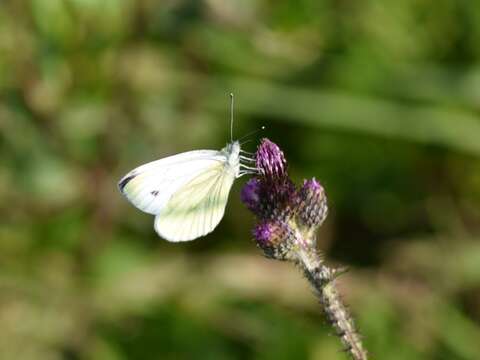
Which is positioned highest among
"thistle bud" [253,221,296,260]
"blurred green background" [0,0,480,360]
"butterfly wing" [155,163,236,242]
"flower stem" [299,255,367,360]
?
"blurred green background" [0,0,480,360]

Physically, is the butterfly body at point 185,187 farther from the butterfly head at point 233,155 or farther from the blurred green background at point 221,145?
the blurred green background at point 221,145

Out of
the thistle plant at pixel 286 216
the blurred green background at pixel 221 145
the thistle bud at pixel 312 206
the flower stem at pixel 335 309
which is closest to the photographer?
the flower stem at pixel 335 309

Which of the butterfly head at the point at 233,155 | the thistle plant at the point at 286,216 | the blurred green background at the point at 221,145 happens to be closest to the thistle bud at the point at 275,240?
the thistle plant at the point at 286,216

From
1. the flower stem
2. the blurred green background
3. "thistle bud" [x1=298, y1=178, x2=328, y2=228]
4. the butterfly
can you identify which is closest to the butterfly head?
the butterfly

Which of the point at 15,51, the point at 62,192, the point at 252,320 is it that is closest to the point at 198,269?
the point at 252,320

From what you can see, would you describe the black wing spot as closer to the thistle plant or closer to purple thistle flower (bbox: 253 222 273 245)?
the thistle plant

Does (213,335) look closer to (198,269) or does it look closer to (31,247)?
(198,269)

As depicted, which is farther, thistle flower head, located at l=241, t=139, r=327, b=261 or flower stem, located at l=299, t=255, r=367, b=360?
thistle flower head, located at l=241, t=139, r=327, b=261

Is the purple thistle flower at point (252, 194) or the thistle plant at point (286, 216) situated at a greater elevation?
the purple thistle flower at point (252, 194)
